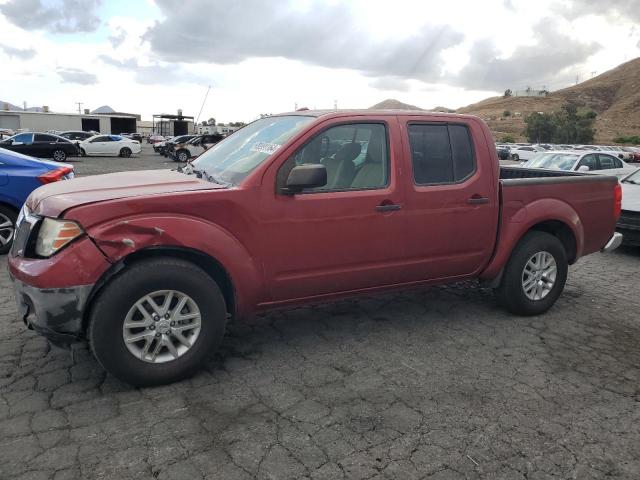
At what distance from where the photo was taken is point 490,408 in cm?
324

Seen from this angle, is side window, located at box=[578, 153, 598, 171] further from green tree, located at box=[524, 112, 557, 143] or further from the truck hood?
green tree, located at box=[524, 112, 557, 143]

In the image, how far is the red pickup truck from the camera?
10.3 ft

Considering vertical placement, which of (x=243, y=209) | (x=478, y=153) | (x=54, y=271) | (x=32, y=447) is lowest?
(x=32, y=447)

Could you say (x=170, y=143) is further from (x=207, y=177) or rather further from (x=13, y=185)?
(x=207, y=177)

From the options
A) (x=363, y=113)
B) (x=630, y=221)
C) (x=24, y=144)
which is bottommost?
(x=630, y=221)

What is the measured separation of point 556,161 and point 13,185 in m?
12.3

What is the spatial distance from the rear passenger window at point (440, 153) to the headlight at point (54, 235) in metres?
2.47

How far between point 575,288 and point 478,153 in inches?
99.6

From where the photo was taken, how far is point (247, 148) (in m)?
4.11

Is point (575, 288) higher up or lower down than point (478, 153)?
lower down

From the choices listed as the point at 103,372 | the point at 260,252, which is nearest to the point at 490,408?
the point at 260,252

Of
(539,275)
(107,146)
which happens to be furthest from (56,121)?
(539,275)

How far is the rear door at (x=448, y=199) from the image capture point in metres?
4.13

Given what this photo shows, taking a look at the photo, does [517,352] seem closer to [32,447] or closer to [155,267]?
[155,267]
